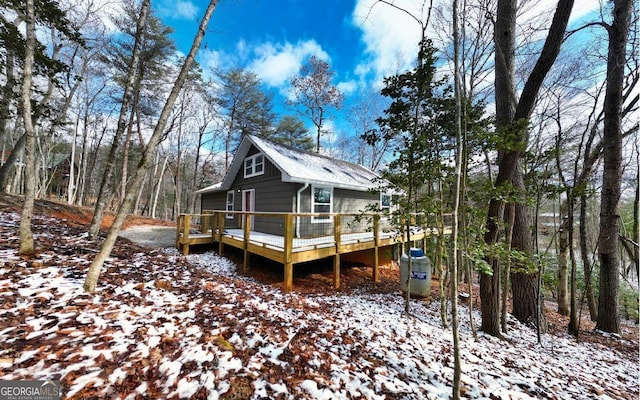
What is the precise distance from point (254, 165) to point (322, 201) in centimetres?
359

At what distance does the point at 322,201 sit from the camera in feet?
28.6

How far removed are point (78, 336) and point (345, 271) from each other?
679cm

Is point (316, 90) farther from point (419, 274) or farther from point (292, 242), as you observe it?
point (419, 274)

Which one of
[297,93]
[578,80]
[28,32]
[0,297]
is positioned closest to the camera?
[0,297]

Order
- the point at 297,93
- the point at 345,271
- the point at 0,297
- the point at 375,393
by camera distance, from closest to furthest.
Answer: the point at 375,393
the point at 0,297
the point at 345,271
the point at 297,93

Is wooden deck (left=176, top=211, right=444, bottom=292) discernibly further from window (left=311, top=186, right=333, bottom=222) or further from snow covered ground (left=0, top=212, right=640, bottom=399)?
snow covered ground (left=0, top=212, right=640, bottom=399)

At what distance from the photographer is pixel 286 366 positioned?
6.96 ft

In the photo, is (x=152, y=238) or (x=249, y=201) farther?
(x=152, y=238)

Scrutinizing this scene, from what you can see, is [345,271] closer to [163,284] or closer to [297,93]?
[163,284]

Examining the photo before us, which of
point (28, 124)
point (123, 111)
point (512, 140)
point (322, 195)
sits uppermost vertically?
point (123, 111)

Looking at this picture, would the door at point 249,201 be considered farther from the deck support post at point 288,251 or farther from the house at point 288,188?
the deck support post at point 288,251

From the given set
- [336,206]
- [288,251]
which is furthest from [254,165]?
[288,251]

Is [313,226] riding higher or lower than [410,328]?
higher

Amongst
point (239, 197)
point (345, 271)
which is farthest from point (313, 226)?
point (239, 197)
